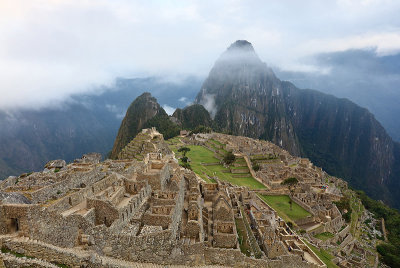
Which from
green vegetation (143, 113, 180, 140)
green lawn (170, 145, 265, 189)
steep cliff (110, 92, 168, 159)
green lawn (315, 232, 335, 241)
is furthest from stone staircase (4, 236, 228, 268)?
steep cliff (110, 92, 168, 159)

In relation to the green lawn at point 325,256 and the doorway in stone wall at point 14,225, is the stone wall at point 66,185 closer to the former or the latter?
the doorway in stone wall at point 14,225

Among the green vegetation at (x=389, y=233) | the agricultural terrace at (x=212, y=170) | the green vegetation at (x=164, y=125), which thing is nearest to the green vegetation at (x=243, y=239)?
the agricultural terrace at (x=212, y=170)

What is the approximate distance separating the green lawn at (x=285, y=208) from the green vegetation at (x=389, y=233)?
1091 centimetres

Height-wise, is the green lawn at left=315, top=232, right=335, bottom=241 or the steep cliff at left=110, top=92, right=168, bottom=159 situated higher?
the steep cliff at left=110, top=92, right=168, bottom=159

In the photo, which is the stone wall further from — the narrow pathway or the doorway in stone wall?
the narrow pathway

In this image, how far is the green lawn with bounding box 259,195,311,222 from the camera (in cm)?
3394

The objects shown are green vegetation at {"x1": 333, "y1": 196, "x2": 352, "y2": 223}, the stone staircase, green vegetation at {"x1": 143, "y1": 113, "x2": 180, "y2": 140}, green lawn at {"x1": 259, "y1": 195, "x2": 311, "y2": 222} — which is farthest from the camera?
green vegetation at {"x1": 143, "y1": 113, "x2": 180, "y2": 140}

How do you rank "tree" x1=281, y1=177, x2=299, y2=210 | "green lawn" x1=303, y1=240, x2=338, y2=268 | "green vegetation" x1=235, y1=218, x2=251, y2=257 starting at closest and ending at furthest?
"green vegetation" x1=235, y1=218, x2=251, y2=257 < "green lawn" x1=303, y1=240, x2=338, y2=268 < "tree" x1=281, y1=177, x2=299, y2=210

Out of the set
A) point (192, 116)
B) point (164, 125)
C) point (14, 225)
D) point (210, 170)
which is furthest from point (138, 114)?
point (14, 225)

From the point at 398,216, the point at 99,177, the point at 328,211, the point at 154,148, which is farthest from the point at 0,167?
the point at 398,216

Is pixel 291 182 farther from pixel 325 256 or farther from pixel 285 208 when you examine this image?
pixel 325 256

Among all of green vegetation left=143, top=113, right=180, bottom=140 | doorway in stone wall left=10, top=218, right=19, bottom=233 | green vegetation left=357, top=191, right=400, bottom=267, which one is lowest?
green vegetation left=357, top=191, right=400, bottom=267

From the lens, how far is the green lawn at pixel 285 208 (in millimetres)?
33938

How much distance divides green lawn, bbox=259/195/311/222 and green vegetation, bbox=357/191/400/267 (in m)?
10.9
